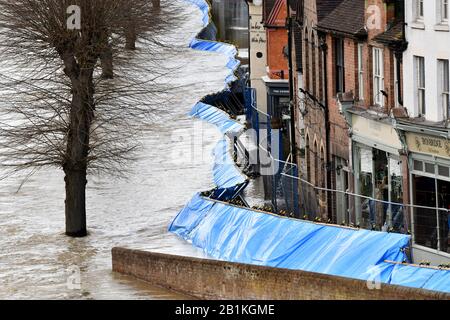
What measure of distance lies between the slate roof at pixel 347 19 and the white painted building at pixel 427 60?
3713 mm

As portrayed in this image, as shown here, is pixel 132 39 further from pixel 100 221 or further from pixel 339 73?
pixel 339 73

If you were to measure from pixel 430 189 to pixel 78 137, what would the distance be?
46.6ft

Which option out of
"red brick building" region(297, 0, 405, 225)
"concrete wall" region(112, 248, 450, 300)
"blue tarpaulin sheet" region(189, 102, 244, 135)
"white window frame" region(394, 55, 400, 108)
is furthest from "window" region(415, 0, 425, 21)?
"blue tarpaulin sheet" region(189, 102, 244, 135)

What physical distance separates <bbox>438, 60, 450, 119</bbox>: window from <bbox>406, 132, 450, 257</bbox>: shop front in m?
0.75

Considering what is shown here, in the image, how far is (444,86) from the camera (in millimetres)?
34562

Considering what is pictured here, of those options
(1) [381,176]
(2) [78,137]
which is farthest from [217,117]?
(1) [381,176]

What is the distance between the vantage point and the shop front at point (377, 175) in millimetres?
35406

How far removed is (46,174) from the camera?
61.8 meters

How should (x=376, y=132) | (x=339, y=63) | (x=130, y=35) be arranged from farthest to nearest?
1. (x=130, y=35)
2. (x=339, y=63)
3. (x=376, y=132)

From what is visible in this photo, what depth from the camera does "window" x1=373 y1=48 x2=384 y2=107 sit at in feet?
128

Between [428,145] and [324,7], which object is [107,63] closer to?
[324,7]

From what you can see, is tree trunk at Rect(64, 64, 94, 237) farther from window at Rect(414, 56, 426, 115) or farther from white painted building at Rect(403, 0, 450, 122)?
window at Rect(414, 56, 426, 115)

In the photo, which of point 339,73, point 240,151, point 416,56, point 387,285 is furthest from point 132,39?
point 387,285

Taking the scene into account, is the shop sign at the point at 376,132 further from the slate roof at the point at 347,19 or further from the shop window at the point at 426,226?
the slate roof at the point at 347,19
